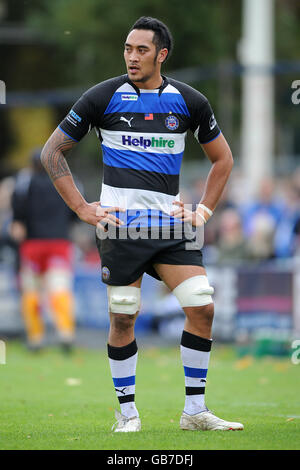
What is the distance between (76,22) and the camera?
29547mm

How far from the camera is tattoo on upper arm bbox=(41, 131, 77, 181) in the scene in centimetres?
655

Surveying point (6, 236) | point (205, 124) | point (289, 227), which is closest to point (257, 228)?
point (289, 227)

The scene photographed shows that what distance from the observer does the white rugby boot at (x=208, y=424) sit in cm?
648

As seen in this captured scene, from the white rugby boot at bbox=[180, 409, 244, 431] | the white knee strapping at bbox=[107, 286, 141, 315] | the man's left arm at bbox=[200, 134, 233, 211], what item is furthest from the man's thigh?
the white rugby boot at bbox=[180, 409, 244, 431]

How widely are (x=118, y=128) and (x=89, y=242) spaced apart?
15.0m

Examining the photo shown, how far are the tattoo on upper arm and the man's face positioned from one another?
0.60 metres

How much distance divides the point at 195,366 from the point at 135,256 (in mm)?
830

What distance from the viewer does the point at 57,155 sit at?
6.55 metres

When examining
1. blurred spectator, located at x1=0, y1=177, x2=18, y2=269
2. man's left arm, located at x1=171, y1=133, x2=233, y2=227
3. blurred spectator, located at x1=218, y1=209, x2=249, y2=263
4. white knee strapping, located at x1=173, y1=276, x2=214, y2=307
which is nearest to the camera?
white knee strapping, located at x1=173, y1=276, x2=214, y2=307

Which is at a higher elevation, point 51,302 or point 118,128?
point 118,128

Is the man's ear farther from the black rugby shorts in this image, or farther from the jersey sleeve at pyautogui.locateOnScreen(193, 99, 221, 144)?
the black rugby shorts

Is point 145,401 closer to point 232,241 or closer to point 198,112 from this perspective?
point 198,112
